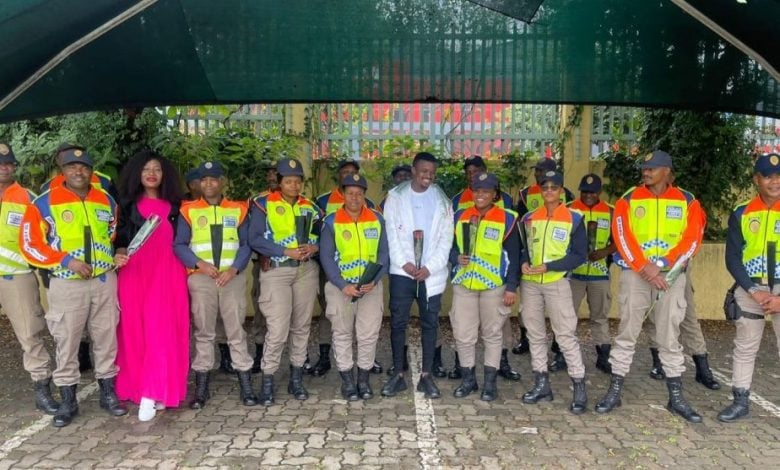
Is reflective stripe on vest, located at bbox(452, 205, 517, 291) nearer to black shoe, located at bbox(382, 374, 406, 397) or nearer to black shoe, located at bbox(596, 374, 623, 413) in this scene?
black shoe, located at bbox(382, 374, 406, 397)

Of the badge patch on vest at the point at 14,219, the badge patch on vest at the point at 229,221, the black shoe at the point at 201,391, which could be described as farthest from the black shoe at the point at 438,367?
the badge patch on vest at the point at 14,219

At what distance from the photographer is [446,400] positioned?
5.20 m

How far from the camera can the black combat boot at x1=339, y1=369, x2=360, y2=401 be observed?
5.20 meters

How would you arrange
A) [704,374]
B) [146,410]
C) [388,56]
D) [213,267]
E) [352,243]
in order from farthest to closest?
[704,374] → [388,56] → [352,243] → [213,267] → [146,410]

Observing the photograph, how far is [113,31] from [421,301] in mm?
3283

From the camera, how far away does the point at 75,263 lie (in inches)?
175

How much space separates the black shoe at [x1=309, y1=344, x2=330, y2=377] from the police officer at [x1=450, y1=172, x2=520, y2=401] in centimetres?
137

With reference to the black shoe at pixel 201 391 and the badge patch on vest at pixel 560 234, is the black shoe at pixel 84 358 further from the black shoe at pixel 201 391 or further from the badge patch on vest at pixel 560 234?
the badge patch on vest at pixel 560 234

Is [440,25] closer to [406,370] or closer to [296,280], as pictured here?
[296,280]

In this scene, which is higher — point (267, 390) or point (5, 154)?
point (5, 154)

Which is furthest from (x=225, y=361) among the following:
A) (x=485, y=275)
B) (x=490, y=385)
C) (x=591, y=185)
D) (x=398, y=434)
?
(x=591, y=185)

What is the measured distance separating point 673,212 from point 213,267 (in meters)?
3.59

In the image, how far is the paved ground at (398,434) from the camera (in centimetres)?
408

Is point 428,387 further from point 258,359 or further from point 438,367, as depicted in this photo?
point 258,359
